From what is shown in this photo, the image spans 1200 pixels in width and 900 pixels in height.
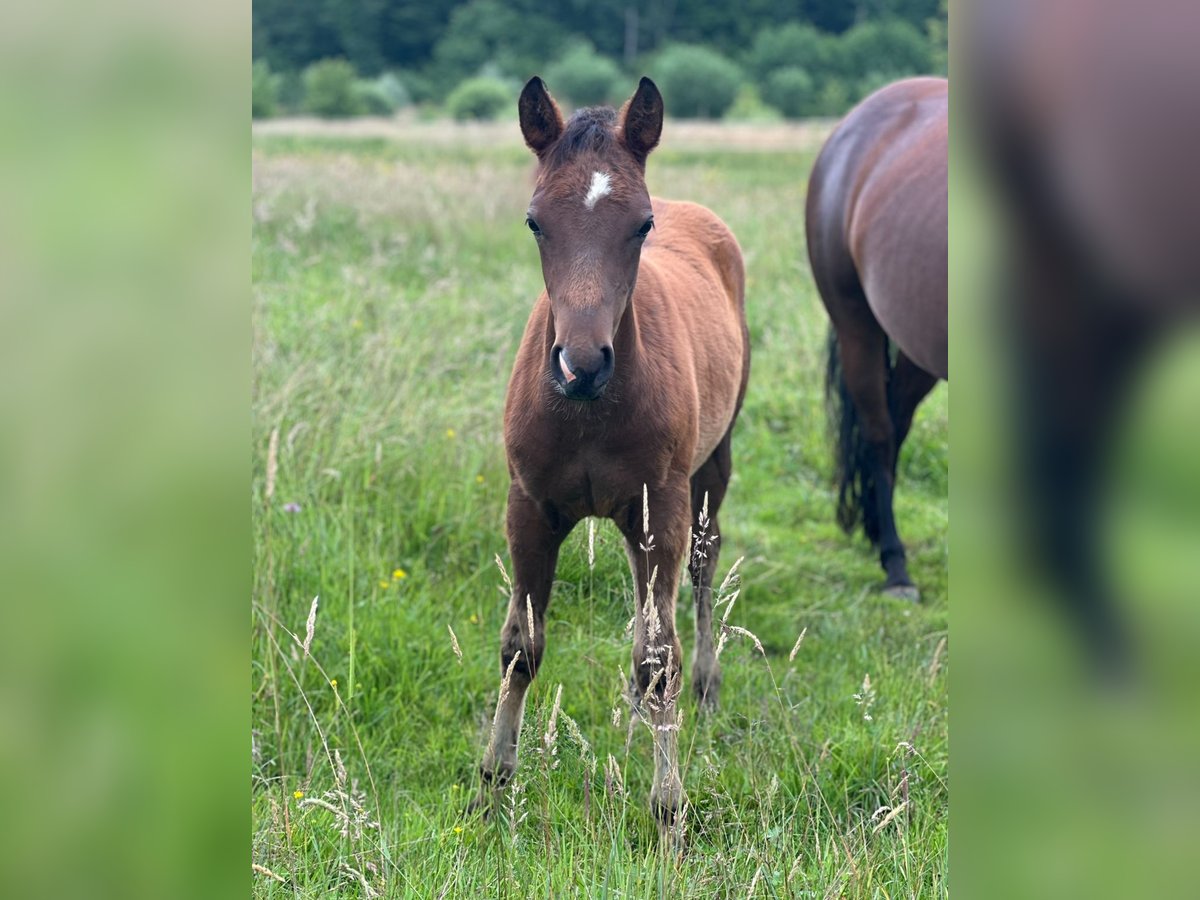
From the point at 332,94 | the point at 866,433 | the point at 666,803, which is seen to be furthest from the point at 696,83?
the point at 666,803

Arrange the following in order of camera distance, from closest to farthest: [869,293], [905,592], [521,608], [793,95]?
[521,608], [869,293], [905,592], [793,95]

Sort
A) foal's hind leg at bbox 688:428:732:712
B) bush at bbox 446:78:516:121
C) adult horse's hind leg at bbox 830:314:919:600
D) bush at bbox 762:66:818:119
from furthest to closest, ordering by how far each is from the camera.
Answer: bush at bbox 762:66:818:119, bush at bbox 446:78:516:121, adult horse's hind leg at bbox 830:314:919:600, foal's hind leg at bbox 688:428:732:712

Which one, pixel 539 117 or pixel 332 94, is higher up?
pixel 539 117

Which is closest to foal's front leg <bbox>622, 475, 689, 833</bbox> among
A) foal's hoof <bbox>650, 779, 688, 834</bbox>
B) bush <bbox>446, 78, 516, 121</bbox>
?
foal's hoof <bbox>650, 779, 688, 834</bbox>

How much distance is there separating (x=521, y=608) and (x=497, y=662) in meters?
0.50

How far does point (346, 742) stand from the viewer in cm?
298

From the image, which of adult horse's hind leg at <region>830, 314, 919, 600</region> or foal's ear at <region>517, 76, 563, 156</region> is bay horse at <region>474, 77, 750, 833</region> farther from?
adult horse's hind leg at <region>830, 314, 919, 600</region>

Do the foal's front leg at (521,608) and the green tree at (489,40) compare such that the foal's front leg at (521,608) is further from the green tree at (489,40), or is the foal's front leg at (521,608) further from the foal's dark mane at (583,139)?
the green tree at (489,40)

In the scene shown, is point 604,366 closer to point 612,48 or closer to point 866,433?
point 866,433

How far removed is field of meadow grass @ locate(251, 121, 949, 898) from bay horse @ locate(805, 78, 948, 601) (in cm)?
28

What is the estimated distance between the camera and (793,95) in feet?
144

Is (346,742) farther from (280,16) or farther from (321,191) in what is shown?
(280,16)

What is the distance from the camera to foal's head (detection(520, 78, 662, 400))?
91.7 inches
